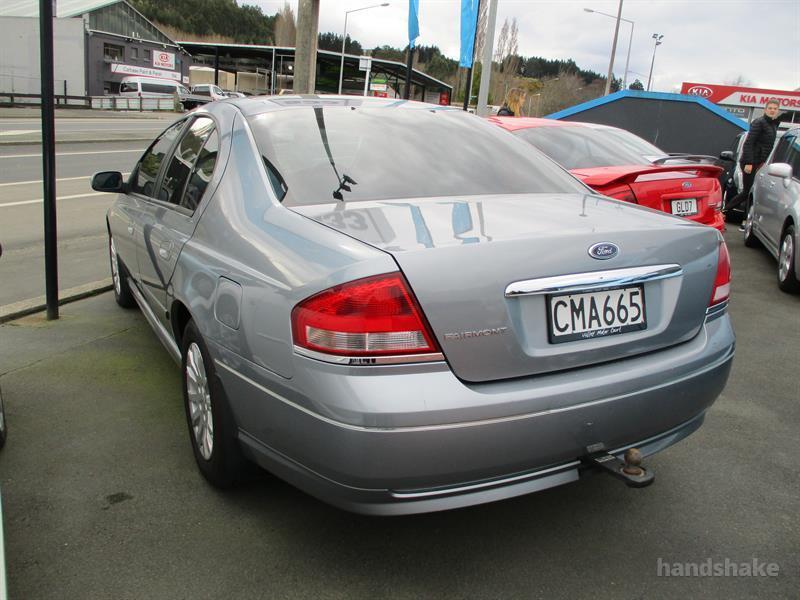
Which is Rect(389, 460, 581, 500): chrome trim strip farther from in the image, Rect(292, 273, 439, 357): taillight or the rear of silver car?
Rect(292, 273, 439, 357): taillight

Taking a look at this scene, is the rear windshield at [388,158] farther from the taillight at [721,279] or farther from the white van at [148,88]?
the white van at [148,88]

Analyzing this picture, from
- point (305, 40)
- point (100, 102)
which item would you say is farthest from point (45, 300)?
point (100, 102)

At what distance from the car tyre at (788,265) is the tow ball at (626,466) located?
204 inches

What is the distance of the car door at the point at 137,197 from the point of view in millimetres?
3912

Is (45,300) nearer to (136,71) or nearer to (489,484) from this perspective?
(489,484)

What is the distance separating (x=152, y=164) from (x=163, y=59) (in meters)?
66.5

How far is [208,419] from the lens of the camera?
2.73 metres

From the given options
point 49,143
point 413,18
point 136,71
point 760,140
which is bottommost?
point 49,143

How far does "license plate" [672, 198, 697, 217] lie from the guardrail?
130 feet

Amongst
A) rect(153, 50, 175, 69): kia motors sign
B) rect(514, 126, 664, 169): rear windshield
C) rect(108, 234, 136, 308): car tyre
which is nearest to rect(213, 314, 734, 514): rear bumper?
rect(108, 234, 136, 308): car tyre

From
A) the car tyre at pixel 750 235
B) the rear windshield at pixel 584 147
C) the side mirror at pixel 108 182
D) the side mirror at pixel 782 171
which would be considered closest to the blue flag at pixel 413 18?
the car tyre at pixel 750 235

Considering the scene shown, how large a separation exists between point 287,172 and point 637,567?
6.17ft

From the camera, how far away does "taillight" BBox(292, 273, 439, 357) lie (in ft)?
6.50

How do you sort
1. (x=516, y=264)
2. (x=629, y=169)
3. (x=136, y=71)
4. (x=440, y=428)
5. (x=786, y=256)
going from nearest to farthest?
(x=440, y=428) → (x=516, y=264) → (x=629, y=169) → (x=786, y=256) → (x=136, y=71)
